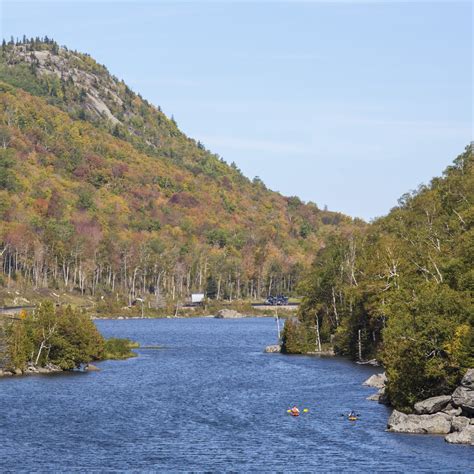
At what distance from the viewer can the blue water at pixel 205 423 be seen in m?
71.8

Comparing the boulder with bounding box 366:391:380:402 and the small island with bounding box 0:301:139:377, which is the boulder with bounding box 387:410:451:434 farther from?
the small island with bounding box 0:301:139:377

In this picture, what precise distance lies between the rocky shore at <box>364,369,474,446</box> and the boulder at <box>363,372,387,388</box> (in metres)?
24.3

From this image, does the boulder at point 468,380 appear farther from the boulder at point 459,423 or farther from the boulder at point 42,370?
the boulder at point 42,370

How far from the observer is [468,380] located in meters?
78.8

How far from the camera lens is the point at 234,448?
7688cm

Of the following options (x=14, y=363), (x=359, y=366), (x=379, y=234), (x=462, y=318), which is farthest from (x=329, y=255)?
(x=462, y=318)

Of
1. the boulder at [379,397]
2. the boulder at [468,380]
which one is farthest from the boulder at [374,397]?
the boulder at [468,380]

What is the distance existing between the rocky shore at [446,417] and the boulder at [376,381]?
24334 mm

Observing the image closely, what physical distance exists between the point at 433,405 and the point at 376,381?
2777 cm

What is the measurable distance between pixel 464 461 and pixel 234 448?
1756cm

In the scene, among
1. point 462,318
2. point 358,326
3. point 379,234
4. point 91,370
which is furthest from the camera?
point 379,234

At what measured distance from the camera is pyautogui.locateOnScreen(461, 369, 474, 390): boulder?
7869 centimetres

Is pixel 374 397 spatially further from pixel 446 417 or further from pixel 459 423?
pixel 459 423

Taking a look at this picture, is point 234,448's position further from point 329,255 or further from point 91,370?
→ point 329,255
